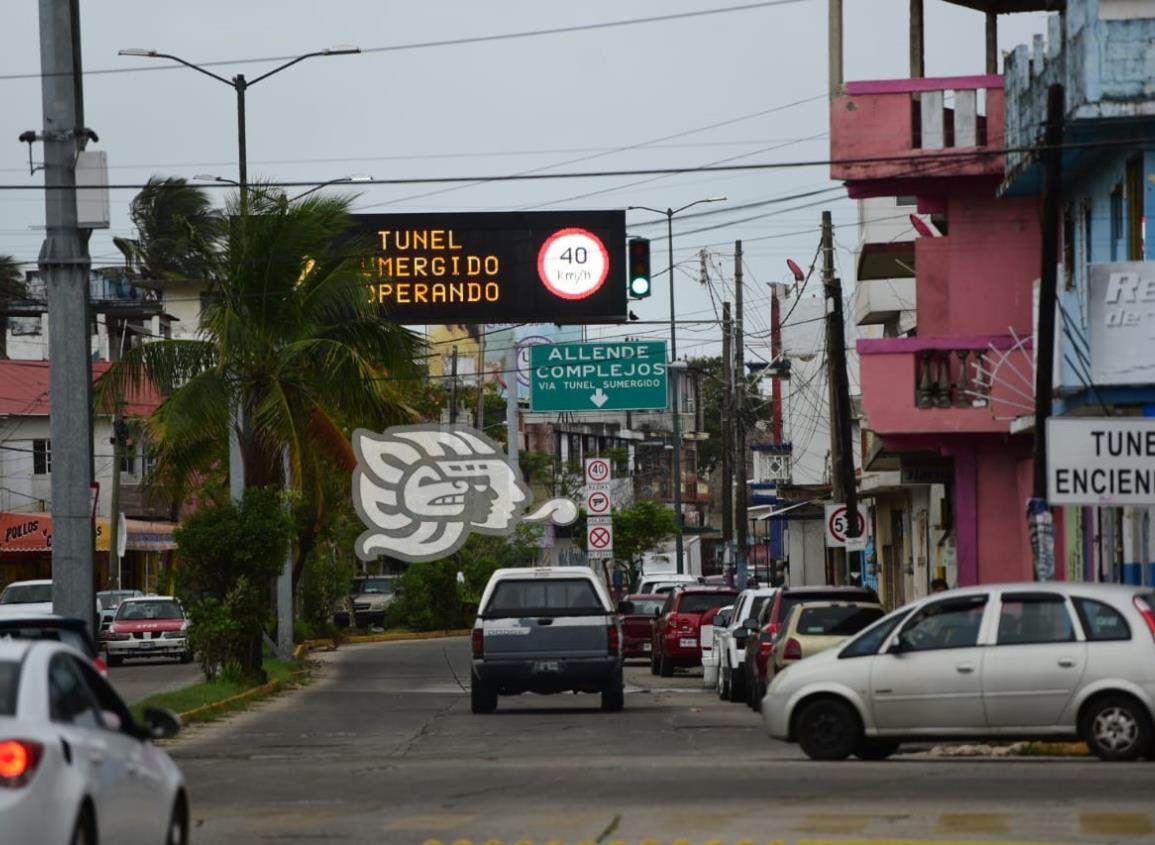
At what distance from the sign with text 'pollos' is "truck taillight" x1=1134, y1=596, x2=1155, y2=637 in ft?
10.1

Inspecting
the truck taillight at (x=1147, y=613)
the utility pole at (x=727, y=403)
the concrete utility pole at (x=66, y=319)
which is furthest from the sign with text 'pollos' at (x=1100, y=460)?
the utility pole at (x=727, y=403)

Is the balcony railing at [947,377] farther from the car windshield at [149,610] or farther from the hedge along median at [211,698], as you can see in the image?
the car windshield at [149,610]

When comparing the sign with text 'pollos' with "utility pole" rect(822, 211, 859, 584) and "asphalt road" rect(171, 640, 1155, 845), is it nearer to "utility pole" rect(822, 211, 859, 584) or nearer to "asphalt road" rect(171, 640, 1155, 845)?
"asphalt road" rect(171, 640, 1155, 845)

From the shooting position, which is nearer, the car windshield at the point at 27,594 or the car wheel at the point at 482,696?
the car wheel at the point at 482,696

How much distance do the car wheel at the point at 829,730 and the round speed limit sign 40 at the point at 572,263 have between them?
18111 millimetres

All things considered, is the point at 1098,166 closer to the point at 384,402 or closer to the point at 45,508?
the point at 384,402

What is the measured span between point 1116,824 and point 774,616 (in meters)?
13.9

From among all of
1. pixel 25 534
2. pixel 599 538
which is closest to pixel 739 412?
pixel 599 538

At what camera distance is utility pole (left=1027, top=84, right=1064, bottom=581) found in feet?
78.6

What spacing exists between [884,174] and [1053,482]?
982 cm

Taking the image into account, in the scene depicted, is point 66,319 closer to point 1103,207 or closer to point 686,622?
point 1103,207

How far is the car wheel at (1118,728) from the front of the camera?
18094 millimetres

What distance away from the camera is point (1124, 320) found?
23875 mm

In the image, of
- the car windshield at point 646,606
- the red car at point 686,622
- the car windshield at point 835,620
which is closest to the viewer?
the car windshield at point 835,620
